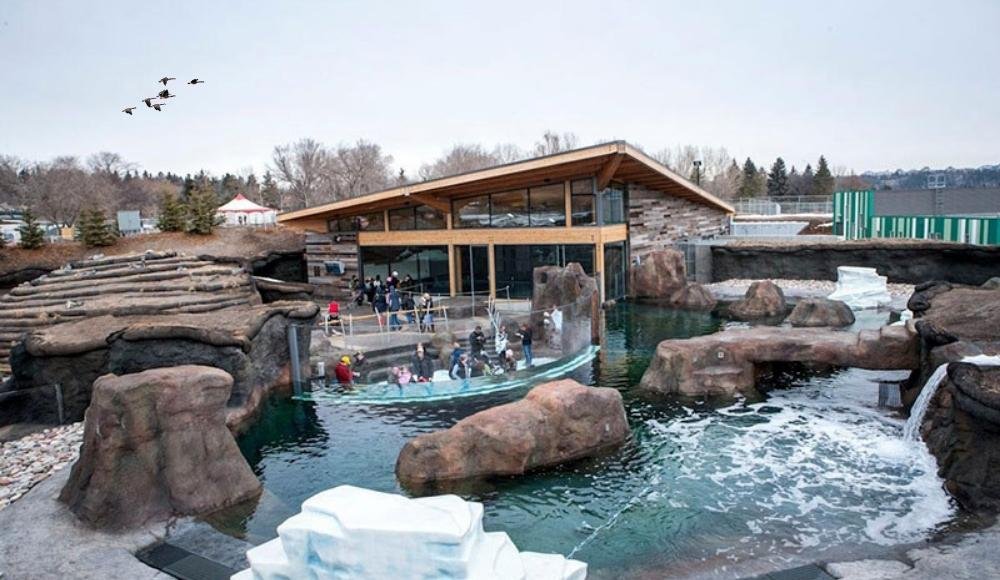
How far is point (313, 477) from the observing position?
12.4m

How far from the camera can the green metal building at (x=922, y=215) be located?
30.7 meters

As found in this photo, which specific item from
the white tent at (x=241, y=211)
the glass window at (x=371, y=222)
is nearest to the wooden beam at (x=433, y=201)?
the glass window at (x=371, y=222)

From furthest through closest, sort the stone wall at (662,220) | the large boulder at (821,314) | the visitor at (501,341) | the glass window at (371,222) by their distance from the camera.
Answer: the stone wall at (662,220) < the glass window at (371,222) < the large boulder at (821,314) < the visitor at (501,341)

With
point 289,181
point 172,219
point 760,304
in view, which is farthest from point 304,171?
point 760,304

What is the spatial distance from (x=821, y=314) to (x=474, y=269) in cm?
1306

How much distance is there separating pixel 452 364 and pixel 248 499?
6396 millimetres

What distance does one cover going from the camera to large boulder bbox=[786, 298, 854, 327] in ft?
74.9

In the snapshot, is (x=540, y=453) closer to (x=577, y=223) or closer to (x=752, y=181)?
(x=577, y=223)

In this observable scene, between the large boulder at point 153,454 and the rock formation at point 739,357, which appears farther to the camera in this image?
the rock formation at point 739,357

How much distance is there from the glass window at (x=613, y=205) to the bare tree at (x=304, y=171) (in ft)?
102

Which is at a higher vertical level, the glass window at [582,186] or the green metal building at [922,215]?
the glass window at [582,186]

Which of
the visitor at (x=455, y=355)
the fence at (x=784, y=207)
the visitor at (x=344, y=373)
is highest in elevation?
the fence at (x=784, y=207)

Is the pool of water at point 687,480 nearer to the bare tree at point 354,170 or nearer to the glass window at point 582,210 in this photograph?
the glass window at point 582,210

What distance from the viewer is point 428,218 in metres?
30.6
